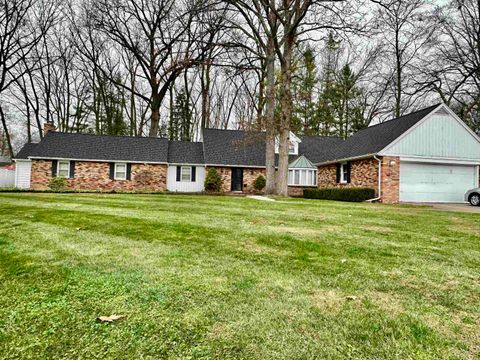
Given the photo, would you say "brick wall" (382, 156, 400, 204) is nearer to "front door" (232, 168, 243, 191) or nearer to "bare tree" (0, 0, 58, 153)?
"front door" (232, 168, 243, 191)

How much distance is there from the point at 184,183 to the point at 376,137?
→ 12.9 meters

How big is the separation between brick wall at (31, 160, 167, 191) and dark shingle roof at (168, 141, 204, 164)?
3.58 ft

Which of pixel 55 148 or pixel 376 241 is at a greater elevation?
pixel 55 148

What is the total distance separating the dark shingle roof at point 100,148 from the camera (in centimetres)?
2175

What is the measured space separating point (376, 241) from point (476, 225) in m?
3.90

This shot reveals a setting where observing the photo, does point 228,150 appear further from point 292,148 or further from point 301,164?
point 301,164

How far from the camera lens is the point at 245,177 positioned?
23406 millimetres

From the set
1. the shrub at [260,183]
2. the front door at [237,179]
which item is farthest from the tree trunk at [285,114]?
the front door at [237,179]

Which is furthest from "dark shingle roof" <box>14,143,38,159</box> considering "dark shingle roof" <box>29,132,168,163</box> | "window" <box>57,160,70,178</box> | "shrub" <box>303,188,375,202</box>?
"shrub" <box>303,188,375,202</box>

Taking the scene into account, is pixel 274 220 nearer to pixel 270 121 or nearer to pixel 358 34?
pixel 270 121

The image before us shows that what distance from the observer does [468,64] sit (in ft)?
77.6

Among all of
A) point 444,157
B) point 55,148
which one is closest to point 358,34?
point 444,157

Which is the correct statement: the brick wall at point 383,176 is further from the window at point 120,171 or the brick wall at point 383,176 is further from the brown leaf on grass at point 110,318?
the brown leaf on grass at point 110,318

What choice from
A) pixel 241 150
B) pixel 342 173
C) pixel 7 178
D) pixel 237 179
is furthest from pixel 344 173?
pixel 7 178
